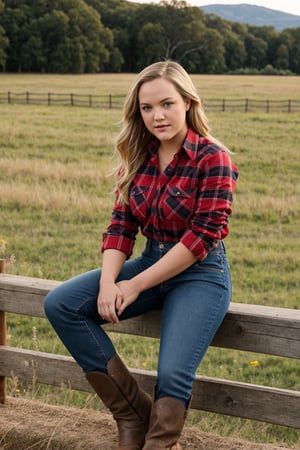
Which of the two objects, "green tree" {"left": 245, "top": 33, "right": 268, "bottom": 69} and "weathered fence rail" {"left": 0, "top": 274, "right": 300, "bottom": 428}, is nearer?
"weathered fence rail" {"left": 0, "top": 274, "right": 300, "bottom": 428}

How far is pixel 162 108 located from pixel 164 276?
71 cm

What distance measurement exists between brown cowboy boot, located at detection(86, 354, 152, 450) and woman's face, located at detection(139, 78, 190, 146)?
3.20ft

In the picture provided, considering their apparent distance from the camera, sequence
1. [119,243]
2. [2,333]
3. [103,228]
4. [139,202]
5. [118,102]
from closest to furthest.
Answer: [139,202] < [119,243] < [2,333] < [103,228] < [118,102]

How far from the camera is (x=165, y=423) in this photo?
2.95 metres

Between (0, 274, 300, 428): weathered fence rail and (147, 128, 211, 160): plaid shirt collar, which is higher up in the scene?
(147, 128, 211, 160): plaid shirt collar

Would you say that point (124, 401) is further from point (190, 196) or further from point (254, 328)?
point (190, 196)

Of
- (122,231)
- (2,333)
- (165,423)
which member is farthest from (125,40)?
(165,423)

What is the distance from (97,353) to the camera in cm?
318

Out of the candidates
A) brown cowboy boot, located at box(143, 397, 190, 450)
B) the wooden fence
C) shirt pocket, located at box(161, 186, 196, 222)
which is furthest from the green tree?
brown cowboy boot, located at box(143, 397, 190, 450)

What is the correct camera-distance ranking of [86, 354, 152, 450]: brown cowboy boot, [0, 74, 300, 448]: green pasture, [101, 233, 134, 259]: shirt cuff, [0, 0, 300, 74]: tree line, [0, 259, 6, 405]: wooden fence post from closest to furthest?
[86, 354, 152, 450]: brown cowboy boot < [101, 233, 134, 259]: shirt cuff < [0, 259, 6, 405]: wooden fence post < [0, 74, 300, 448]: green pasture < [0, 0, 300, 74]: tree line

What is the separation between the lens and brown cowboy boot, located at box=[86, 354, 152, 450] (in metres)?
3.18

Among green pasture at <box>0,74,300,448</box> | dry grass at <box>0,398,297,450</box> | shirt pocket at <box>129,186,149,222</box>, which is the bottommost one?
green pasture at <box>0,74,300,448</box>

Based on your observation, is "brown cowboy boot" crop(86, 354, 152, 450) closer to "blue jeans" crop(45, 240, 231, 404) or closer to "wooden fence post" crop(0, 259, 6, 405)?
"blue jeans" crop(45, 240, 231, 404)

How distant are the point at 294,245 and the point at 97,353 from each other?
7.05 meters
